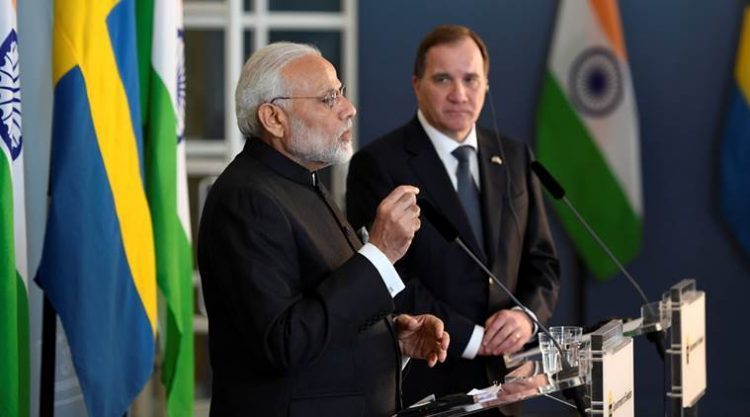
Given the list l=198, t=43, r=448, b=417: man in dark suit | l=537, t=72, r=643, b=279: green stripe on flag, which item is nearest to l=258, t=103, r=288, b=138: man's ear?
l=198, t=43, r=448, b=417: man in dark suit

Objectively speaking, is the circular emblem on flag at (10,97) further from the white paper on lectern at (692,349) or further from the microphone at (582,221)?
the white paper on lectern at (692,349)

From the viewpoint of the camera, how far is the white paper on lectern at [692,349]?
333 centimetres

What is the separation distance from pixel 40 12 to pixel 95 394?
119 centimetres

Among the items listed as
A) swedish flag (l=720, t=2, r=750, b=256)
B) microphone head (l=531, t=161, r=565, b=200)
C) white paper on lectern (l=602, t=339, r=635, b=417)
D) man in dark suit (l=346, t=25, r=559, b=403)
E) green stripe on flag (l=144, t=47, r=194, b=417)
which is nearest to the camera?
white paper on lectern (l=602, t=339, r=635, b=417)

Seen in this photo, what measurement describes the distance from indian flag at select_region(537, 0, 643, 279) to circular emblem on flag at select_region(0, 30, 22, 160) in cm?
299

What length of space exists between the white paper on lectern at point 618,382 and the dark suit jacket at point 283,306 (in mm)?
438

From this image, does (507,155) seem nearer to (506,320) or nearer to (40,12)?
(506,320)

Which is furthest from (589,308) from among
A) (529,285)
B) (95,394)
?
(95,394)

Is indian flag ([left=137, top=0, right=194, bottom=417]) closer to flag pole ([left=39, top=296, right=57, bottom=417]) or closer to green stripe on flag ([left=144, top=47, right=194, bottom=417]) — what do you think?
green stripe on flag ([left=144, top=47, right=194, bottom=417])

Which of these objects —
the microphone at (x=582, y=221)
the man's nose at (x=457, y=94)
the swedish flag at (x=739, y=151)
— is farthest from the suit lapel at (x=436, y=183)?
the swedish flag at (x=739, y=151)

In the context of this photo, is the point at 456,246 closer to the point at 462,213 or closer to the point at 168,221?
the point at 462,213

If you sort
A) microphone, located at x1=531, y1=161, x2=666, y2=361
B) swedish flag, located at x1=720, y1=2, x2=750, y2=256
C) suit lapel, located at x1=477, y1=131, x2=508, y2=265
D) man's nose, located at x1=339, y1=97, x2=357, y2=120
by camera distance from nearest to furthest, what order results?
1. man's nose, located at x1=339, y1=97, x2=357, y2=120
2. microphone, located at x1=531, y1=161, x2=666, y2=361
3. suit lapel, located at x1=477, y1=131, x2=508, y2=265
4. swedish flag, located at x1=720, y1=2, x2=750, y2=256

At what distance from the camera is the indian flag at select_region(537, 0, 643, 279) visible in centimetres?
595

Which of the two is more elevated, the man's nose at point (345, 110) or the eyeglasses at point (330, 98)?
the eyeglasses at point (330, 98)
